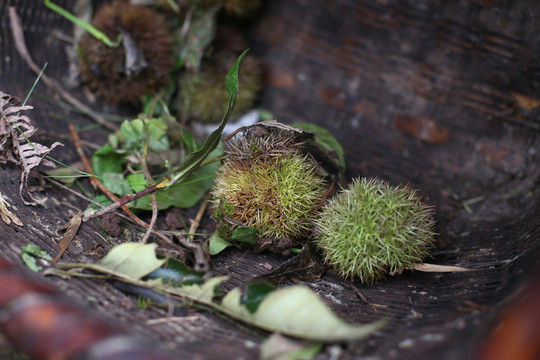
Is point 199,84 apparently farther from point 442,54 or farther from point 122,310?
point 122,310

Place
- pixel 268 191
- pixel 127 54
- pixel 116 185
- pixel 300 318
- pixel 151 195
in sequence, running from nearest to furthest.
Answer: pixel 300 318 < pixel 268 191 < pixel 151 195 < pixel 116 185 < pixel 127 54

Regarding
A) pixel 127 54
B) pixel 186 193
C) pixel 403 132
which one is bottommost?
pixel 186 193

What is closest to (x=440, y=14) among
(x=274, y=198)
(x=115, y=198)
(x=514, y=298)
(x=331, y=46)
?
(x=331, y=46)

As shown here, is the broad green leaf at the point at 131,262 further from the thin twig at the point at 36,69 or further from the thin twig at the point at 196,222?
the thin twig at the point at 36,69

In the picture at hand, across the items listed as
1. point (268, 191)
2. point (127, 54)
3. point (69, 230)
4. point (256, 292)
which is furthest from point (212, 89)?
point (256, 292)

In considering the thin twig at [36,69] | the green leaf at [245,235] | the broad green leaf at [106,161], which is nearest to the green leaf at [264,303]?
the green leaf at [245,235]

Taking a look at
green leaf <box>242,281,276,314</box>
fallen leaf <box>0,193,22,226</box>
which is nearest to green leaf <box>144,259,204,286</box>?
green leaf <box>242,281,276,314</box>

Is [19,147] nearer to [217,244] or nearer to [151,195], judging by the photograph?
[151,195]

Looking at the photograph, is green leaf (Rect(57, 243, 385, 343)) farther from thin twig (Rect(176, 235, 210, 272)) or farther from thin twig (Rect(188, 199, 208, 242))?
thin twig (Rect(188, 199, 208, 242))
